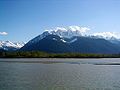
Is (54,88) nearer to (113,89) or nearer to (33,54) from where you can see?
(113,89)

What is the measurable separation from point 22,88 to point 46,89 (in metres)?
2.88

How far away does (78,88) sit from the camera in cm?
2950

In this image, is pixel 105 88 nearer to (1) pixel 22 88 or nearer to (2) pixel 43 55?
(1) pixel 22 88

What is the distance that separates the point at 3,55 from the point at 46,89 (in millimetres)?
Result: 159899

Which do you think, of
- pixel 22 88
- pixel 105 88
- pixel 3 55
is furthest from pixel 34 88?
pixel 3 55

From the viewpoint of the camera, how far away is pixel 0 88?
2880cm

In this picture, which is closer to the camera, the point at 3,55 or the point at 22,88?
the point at 22,88

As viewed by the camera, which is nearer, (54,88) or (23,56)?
(54,88)

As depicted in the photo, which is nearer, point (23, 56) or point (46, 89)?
point (46, 89)

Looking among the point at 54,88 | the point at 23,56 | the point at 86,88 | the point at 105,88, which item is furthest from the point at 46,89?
the point at 23,56

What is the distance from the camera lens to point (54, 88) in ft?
96.5

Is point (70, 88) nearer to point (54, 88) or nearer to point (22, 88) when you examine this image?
point (54, 88)

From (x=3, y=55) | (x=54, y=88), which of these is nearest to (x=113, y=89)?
(x=54, y=88)

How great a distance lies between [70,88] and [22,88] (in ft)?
18.7
